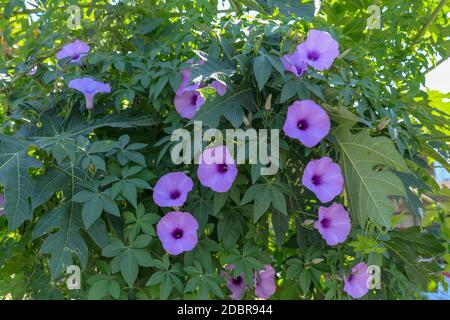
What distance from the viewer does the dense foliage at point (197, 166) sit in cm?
117

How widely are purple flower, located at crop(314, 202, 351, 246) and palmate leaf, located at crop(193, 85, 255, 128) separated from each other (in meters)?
0.28

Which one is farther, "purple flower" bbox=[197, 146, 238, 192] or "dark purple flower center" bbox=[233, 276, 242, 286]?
"dark purple flower center" bbox=[233, 276, 242, 286]

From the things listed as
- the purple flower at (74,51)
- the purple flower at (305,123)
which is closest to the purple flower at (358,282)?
the purple flower at (305,123)

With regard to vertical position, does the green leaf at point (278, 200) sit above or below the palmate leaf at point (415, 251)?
above

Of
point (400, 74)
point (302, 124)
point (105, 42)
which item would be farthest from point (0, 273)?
point (400, 74)

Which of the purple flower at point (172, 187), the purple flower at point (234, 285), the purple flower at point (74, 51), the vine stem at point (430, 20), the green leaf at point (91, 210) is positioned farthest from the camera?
the vine stem at point (430, 20)

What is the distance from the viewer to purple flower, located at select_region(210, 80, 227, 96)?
118cm

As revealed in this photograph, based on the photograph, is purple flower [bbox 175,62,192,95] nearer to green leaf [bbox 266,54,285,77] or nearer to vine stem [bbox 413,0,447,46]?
green leaf [bbox 266,54,285,77]

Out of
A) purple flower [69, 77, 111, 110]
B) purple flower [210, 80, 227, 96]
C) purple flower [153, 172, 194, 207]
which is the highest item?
purple flower [210, 80, 227, 96]

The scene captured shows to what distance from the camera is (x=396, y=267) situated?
1.42 m

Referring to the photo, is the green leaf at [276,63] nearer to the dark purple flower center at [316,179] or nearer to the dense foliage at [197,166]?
the dense foliage at [197,166]

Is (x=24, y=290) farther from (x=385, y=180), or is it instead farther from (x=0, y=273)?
(x=385, y=180)

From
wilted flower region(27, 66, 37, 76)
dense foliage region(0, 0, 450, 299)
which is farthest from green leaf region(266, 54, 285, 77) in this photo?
wilted flower region(27, 66, 37, 76)

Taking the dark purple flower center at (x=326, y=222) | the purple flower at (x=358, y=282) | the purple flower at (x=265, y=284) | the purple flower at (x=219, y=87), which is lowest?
the purple flower at (x=265, y=284)
